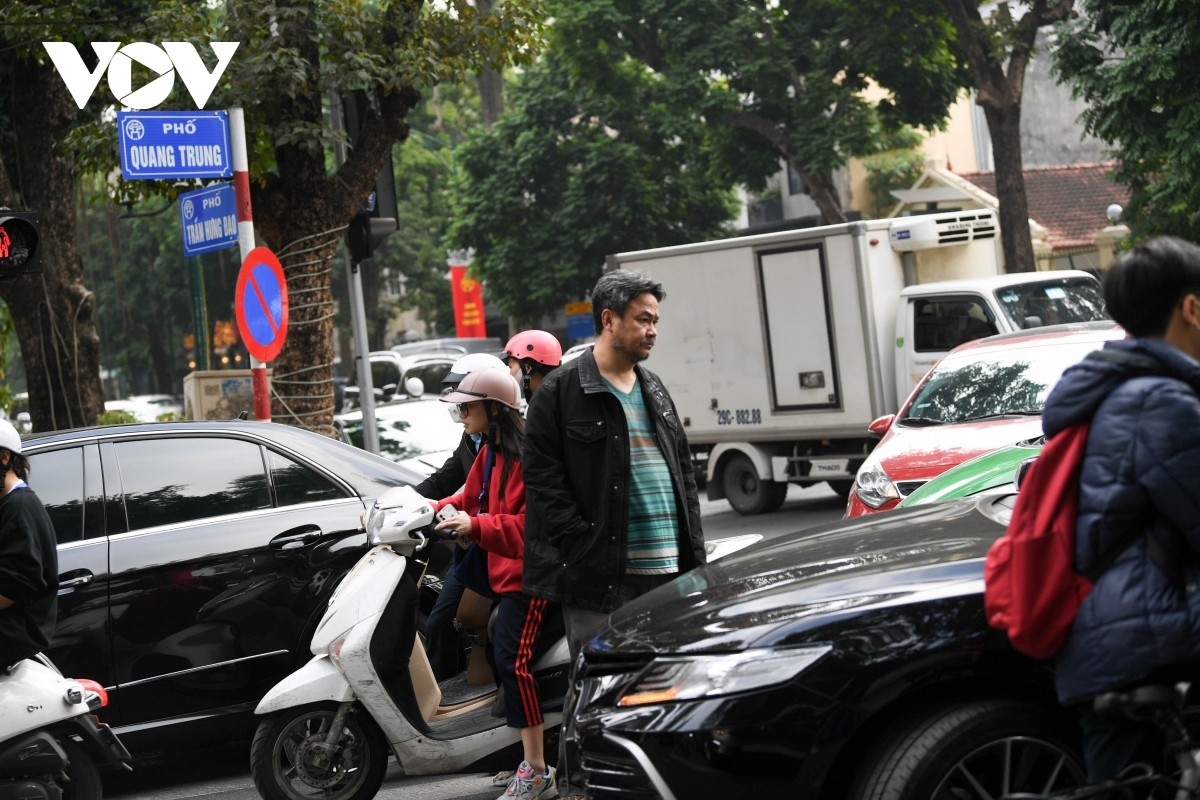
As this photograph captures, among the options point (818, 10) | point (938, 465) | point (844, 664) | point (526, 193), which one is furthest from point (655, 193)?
point (844, 664)

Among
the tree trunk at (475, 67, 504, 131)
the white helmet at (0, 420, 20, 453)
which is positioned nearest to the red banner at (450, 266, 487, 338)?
the tree trunk at (475, 67, 504, 131)

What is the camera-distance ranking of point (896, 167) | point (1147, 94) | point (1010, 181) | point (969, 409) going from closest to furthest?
point (969, 409), point (1147, 94), point (1010, 181), point (896, 167)

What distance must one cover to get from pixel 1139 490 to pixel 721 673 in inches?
41.7

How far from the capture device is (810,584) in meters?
3.46

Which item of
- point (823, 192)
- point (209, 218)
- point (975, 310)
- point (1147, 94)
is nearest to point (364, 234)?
point (209, 218)

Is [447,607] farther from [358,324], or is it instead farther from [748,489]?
[748,489]

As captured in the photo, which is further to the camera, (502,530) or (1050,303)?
(1050,303)

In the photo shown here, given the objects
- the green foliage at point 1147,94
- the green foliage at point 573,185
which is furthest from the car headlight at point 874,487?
the green foliage at point 573,185

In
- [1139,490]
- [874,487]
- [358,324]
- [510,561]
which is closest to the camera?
[1139,490]

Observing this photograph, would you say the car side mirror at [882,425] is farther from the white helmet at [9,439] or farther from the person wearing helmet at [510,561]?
the white helmet at [9,439]

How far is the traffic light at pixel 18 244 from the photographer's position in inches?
341

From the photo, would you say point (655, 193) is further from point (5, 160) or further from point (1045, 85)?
point (5, 160)

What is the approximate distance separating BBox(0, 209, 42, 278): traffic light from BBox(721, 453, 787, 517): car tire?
7515 mm

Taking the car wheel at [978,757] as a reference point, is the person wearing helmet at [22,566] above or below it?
above
